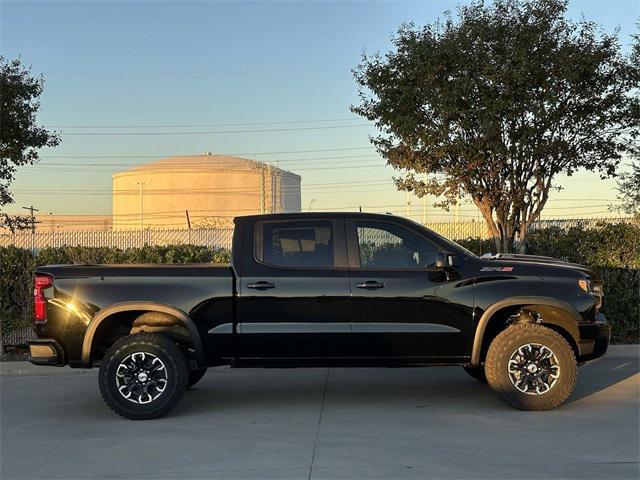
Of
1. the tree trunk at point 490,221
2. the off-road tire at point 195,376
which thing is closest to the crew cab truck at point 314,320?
the off-road tire at point 195,376

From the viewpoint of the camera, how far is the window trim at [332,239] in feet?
22.1

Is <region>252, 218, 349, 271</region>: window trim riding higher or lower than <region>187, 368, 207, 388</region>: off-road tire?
higher

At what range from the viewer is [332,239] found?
686 centimetres

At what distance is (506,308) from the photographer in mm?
6816

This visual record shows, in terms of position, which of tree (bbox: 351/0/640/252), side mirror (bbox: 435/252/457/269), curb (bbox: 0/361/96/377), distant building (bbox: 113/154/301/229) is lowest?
curb (bbox: 0/361/96/377)

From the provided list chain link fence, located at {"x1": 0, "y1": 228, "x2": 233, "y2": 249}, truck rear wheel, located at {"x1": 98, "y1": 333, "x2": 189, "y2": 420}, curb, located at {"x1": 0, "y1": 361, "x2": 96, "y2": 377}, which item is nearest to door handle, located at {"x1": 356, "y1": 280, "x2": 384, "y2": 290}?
truck rear wheel, located at {"x1": 98, "y1": 333, "x2": 189, "y2": 420}

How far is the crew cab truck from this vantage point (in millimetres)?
6578

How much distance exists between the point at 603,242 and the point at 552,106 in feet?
8.09

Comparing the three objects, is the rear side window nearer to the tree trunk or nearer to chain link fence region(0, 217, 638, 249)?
the tree trunk

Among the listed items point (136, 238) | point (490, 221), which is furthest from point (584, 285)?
point (136, 238)

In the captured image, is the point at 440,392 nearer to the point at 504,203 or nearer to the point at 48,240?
the point at 504,203

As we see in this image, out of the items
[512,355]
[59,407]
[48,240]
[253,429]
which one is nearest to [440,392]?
[512,355]

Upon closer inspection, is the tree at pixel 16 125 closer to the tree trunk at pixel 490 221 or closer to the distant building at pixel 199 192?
the tree trunk at pixel 490 221

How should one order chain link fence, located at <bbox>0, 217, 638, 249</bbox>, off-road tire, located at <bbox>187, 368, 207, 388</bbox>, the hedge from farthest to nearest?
chain link fence, located at <bbox>0, 217, 638, 249</bbox>
the hedge
off-road tire, located at <bbox>187, 368, 207, 388</bbox>
